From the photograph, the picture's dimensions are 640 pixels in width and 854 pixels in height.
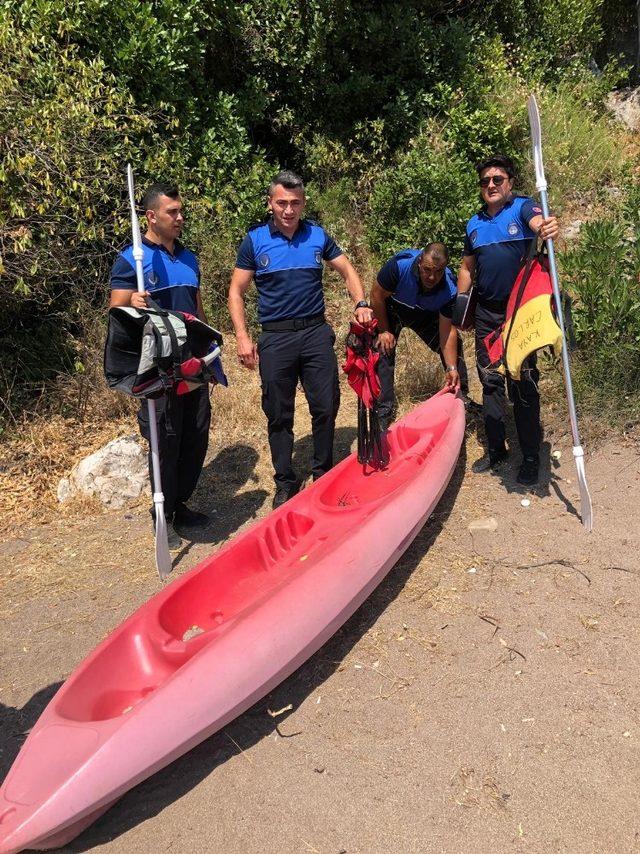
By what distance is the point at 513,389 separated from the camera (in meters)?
4.41

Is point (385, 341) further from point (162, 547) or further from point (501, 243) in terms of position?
point (162, 547)

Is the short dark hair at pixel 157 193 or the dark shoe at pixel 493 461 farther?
the dark shoe at pixel 493 461

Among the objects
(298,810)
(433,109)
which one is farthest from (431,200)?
(298,810)

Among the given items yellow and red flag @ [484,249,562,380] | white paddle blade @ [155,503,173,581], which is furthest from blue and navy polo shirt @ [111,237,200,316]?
yellow and red flag @ [484,249,562,380]

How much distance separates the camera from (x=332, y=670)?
320cm

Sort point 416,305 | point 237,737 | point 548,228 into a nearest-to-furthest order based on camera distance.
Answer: point 237,737 < point 548,228 < point 416,305

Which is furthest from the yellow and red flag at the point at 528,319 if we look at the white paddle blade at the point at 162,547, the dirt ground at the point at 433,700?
the white paddle blade at the point at 162,547

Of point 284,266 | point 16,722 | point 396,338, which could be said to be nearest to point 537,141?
point 284,266

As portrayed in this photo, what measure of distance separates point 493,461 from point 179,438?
239 cm

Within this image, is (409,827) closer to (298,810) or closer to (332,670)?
(298,810)

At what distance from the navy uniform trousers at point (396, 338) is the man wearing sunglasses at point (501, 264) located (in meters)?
0.94

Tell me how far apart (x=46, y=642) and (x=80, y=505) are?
1.78 meters

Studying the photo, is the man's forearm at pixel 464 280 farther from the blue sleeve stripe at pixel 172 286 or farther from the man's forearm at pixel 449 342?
the blue sleeve stripe at pixel 172 286

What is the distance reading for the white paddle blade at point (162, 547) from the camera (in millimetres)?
4090
